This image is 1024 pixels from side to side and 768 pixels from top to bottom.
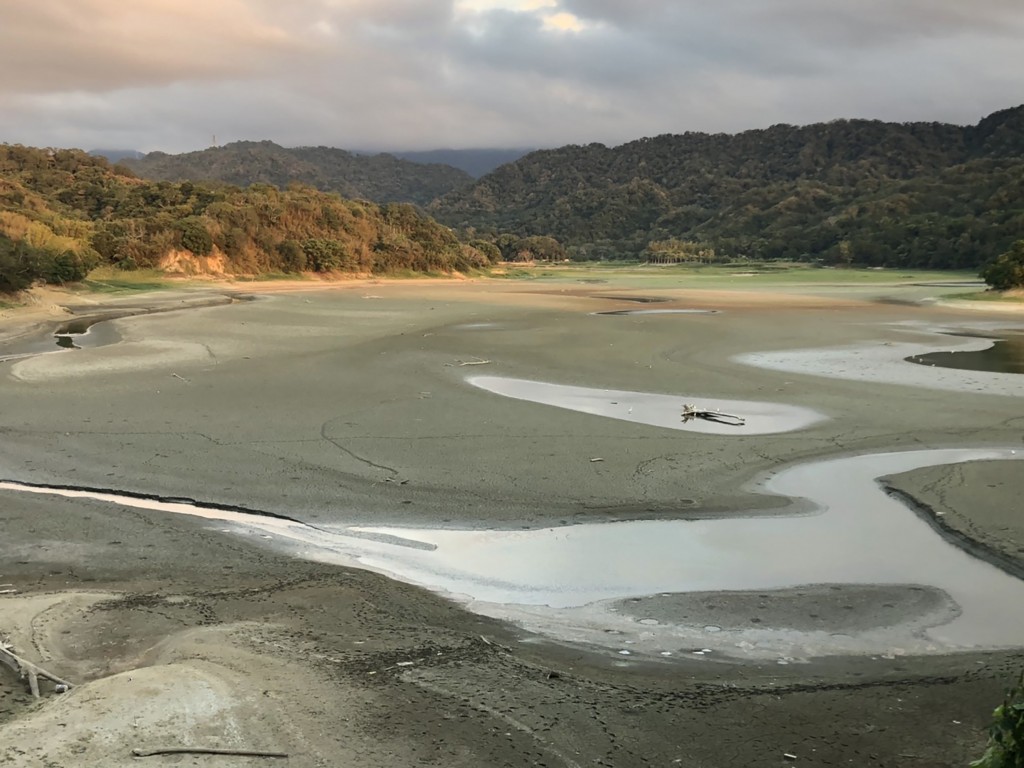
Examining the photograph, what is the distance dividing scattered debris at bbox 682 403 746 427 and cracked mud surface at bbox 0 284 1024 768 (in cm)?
122

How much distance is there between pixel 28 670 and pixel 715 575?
17.3ft

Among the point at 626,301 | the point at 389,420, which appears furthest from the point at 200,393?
the point at 626,301

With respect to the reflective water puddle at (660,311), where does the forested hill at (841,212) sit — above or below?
above

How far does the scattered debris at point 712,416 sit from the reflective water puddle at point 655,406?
112 mm

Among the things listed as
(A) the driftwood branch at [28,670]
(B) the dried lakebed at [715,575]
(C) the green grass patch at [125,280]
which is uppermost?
(C) the green grass patch at [125,280]

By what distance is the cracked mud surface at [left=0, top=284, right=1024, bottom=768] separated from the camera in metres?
4.13

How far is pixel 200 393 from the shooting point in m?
15.2

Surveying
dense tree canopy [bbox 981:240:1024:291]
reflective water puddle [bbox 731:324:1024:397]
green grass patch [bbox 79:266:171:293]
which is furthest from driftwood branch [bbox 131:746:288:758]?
green grass patch [bbox 79:266:171:293]

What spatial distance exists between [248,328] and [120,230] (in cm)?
3942

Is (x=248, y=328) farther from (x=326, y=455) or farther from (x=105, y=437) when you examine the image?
(x=326, y=455)

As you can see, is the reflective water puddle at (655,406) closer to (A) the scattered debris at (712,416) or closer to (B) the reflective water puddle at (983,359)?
(A) the scattered debris at (712,416)

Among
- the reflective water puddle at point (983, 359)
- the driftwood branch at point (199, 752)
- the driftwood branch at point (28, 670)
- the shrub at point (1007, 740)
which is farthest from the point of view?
the reflective water puddle at point (983, 359)

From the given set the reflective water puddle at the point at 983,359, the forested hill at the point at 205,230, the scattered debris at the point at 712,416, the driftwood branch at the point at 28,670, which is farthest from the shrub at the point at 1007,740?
the forested hill at the point at 205,230

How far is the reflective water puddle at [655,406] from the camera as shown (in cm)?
1317
